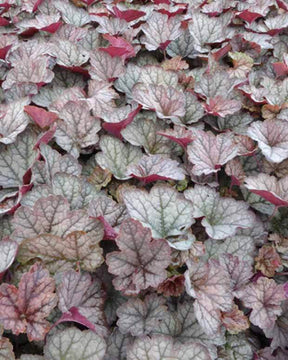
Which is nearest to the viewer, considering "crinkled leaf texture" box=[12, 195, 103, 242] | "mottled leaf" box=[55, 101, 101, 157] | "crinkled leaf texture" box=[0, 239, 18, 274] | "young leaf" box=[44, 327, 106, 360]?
"young leaf" box=[44, 327, 106, 360]

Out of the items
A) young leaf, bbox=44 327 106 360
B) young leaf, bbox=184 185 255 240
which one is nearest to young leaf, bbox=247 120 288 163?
young leaf, bbox=184 185 255 240

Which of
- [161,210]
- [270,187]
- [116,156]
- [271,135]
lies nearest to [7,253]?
[161,210]

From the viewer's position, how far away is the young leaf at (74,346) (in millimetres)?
1190

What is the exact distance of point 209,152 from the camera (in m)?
1.78

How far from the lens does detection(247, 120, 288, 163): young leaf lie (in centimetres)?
177

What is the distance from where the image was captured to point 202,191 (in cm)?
168

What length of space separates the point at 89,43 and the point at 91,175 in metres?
1.02

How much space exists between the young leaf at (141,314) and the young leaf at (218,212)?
0.34 meters

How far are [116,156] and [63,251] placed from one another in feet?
1.88

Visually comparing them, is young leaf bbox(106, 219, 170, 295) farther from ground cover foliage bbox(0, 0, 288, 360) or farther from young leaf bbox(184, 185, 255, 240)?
young leaf bbox(184, 185, 255, 240)

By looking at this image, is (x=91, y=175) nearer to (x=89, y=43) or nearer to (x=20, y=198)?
(x=20, y=198)

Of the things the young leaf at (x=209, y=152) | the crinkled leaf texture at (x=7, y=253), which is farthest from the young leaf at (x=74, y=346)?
the young leaf at (x=209, y=152)

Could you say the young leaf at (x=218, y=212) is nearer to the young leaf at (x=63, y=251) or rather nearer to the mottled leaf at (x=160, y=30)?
the young leaf at (x=63, y=251)

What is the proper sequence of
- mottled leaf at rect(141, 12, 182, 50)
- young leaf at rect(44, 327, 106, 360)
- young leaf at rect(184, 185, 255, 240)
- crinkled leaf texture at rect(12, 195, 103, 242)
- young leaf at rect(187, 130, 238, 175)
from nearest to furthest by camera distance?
1. young leaf at rect(44, 327, 106, 360)
2. crinkled leaf texture at rect(12, 195, 103, 242)
3. young leaf at rect(184, 185, 255, 240)
4. young leaf at rect(187, 130, 238, 175)
5. mottled leaf at rect(141, 12, 182, 50)
